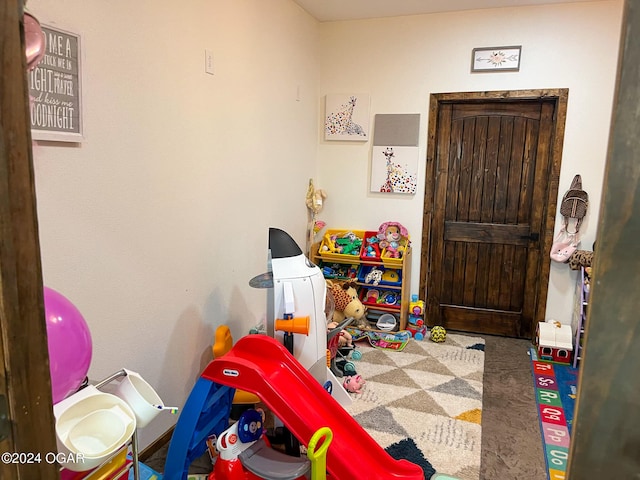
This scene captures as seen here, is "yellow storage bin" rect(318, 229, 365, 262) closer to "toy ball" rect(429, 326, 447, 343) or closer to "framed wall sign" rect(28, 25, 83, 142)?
"toy ball" rect(429, 326, 447, 343)

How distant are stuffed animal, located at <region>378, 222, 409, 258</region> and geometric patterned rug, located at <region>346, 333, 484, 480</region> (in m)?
0.73

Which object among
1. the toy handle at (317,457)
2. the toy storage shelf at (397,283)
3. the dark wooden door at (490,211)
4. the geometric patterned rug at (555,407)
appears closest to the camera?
the toy handle at (317,457)

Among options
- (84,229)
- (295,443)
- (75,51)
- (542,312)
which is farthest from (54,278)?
(542,312)

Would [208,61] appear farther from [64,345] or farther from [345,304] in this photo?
[345,304]

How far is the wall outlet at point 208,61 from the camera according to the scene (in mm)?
2487

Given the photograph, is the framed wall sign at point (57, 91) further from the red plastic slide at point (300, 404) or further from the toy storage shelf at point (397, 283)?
the toy storage shelf at point (397, 283)

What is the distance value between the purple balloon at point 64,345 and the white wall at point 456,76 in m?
3.14

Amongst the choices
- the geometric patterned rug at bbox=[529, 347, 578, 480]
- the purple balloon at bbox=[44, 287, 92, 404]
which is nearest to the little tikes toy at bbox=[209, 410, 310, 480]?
the purple balloon at bbox=[44, 287, 92, 404]

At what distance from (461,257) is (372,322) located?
92cm

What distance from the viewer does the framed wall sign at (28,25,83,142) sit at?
1.58m

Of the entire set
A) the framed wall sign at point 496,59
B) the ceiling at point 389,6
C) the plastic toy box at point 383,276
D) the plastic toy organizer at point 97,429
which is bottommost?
the plastic toy box at point 383,276

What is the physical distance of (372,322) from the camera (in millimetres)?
4082

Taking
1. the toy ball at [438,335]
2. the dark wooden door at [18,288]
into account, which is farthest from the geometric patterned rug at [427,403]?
the dark wooden door at [18,288]

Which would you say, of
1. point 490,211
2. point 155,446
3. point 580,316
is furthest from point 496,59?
point 155,446
